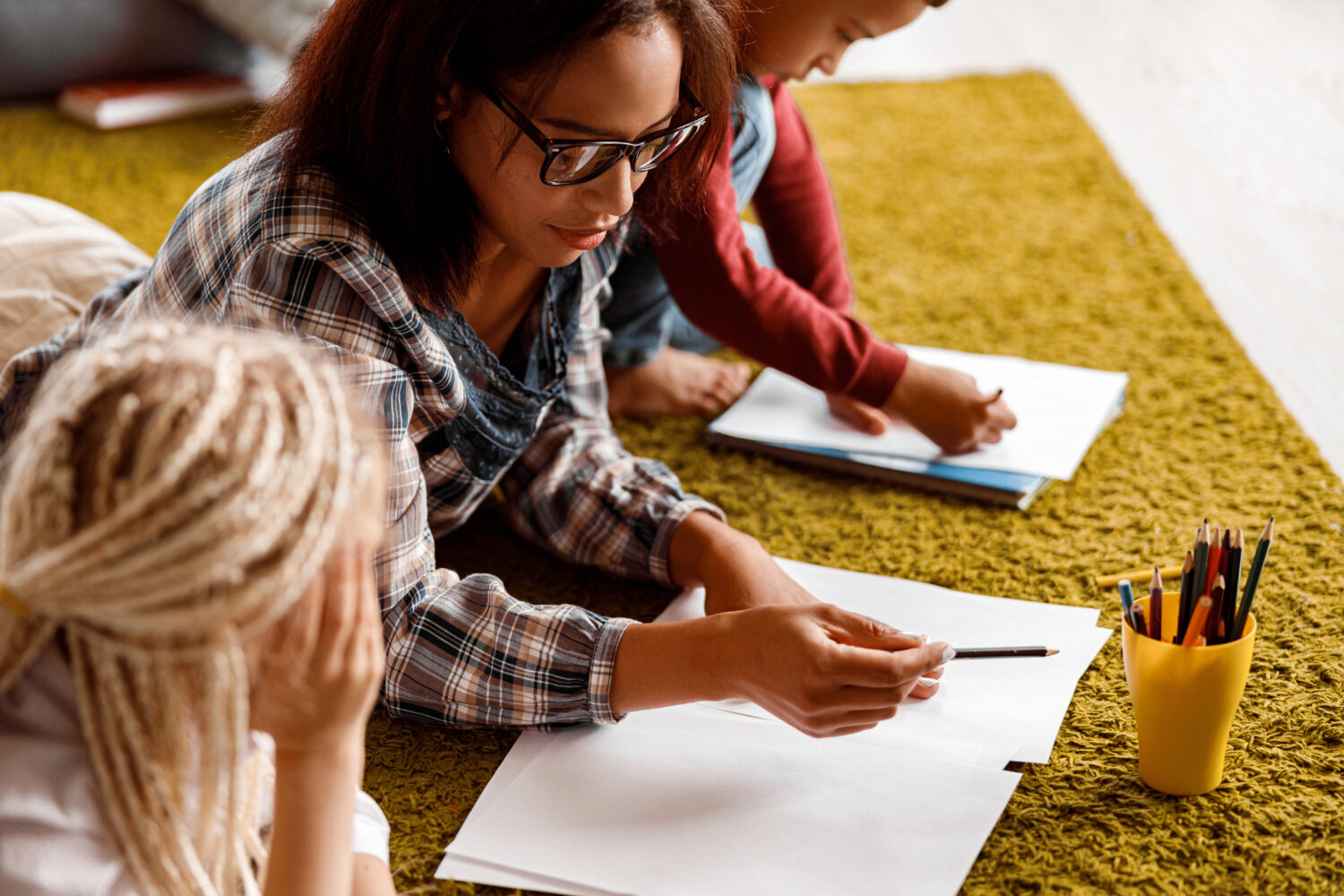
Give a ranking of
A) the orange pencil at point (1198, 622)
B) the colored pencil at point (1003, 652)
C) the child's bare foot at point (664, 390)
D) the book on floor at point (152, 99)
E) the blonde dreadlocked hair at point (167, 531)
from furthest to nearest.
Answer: the book on floor at point (152, 99), the child's bare foot at point (664, 390), the colored pencil at point (1003, 652), the orange pencil at point (1198, 622), the blonde dreadlocked hair at point (167, 531)

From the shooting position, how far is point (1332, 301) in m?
1.71

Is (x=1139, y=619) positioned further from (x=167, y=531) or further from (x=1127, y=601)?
(x=167, y=531)

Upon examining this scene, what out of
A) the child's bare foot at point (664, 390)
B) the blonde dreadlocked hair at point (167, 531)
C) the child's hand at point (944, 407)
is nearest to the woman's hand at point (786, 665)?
the blonde dreadlocked hair at point (167, 531)

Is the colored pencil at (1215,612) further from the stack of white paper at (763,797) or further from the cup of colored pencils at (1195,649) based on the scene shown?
the stack of white paper at (763,797)

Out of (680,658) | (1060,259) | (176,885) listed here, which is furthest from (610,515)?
(1060,259)

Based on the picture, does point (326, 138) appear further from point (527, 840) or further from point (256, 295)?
point (527, 840)

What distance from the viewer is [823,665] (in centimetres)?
80

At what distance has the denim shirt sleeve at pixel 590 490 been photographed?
112 centimetres

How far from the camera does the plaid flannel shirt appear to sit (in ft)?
2.80

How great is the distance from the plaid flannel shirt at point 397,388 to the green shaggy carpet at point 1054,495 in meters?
0.08

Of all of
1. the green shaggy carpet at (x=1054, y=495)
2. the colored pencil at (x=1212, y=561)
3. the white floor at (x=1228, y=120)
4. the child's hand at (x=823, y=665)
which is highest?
the colored pencil at (x=1212, y=561)

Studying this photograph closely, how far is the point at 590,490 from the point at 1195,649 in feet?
1.82

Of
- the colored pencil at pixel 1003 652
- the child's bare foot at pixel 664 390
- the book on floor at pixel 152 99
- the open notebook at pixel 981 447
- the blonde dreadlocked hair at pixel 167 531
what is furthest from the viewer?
the book on floor at pixel 152 99

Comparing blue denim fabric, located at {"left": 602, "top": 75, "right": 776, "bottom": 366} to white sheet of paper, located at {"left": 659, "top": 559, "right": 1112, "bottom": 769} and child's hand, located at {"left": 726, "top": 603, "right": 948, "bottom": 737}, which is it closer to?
white sheet of paper, located at {"left": 659, "top": 559, "right": 1112, "bottom": 769}
